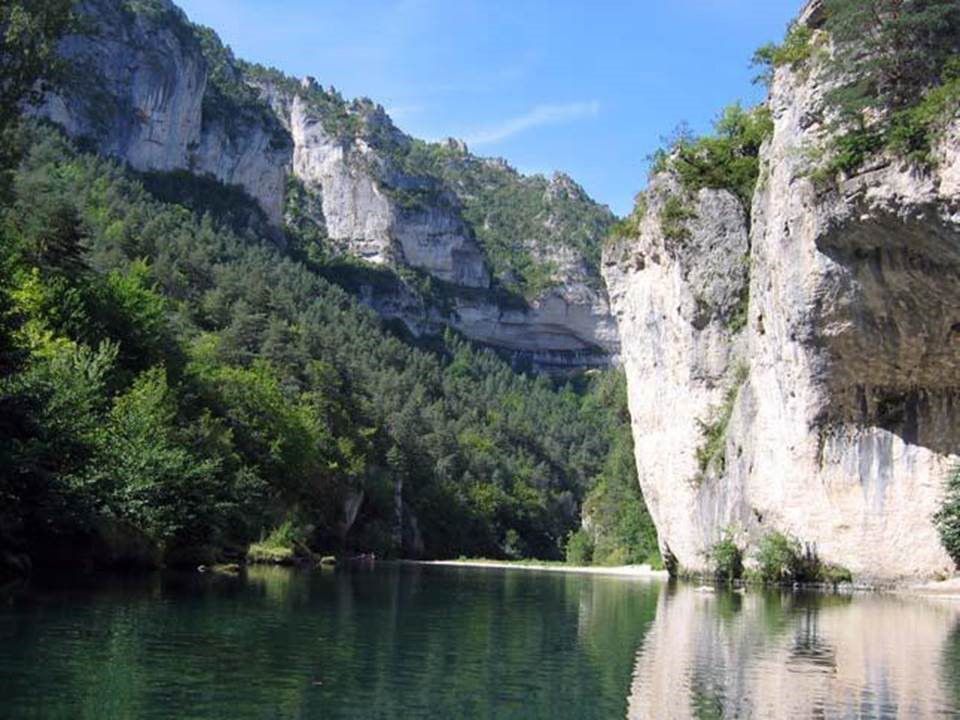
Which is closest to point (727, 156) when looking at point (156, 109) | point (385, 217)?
point (156, 109)

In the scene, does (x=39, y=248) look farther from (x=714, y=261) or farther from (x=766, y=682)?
(x=766, y=682)

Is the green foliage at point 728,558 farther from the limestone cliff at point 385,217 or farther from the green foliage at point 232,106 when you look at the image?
the green foliage at point 232,106

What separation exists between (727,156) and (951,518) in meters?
20.6

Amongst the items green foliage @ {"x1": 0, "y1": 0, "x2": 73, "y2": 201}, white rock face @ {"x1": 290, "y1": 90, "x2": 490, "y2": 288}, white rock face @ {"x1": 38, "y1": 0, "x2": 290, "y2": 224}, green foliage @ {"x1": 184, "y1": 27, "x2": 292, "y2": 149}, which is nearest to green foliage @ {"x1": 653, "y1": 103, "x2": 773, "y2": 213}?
green foliage @ {"x1": 0, "y1": 0, "x2": 73, "y2": 201}

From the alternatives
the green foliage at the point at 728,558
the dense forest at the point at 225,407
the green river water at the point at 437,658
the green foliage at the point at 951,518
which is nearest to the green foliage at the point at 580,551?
the dense forest at the point at 225,407

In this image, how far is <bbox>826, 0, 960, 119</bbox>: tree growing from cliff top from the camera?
33188mm

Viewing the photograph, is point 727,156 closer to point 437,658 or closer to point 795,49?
point 795,49

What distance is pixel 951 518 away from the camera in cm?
3400

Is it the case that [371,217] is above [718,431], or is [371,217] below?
above

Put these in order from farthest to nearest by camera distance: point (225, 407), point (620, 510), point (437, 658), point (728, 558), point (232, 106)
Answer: point (232, 106)
point (620, 510)
point (225, 407)
point (728, 558)
point (437, 658)

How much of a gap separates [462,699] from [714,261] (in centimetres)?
3650

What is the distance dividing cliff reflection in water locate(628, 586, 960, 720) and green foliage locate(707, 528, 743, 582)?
15.0m

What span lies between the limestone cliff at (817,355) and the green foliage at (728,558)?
51cm

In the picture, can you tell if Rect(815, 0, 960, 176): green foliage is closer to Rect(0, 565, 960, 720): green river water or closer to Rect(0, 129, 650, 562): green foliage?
Rect(0, 565, 960, 720): green river water
